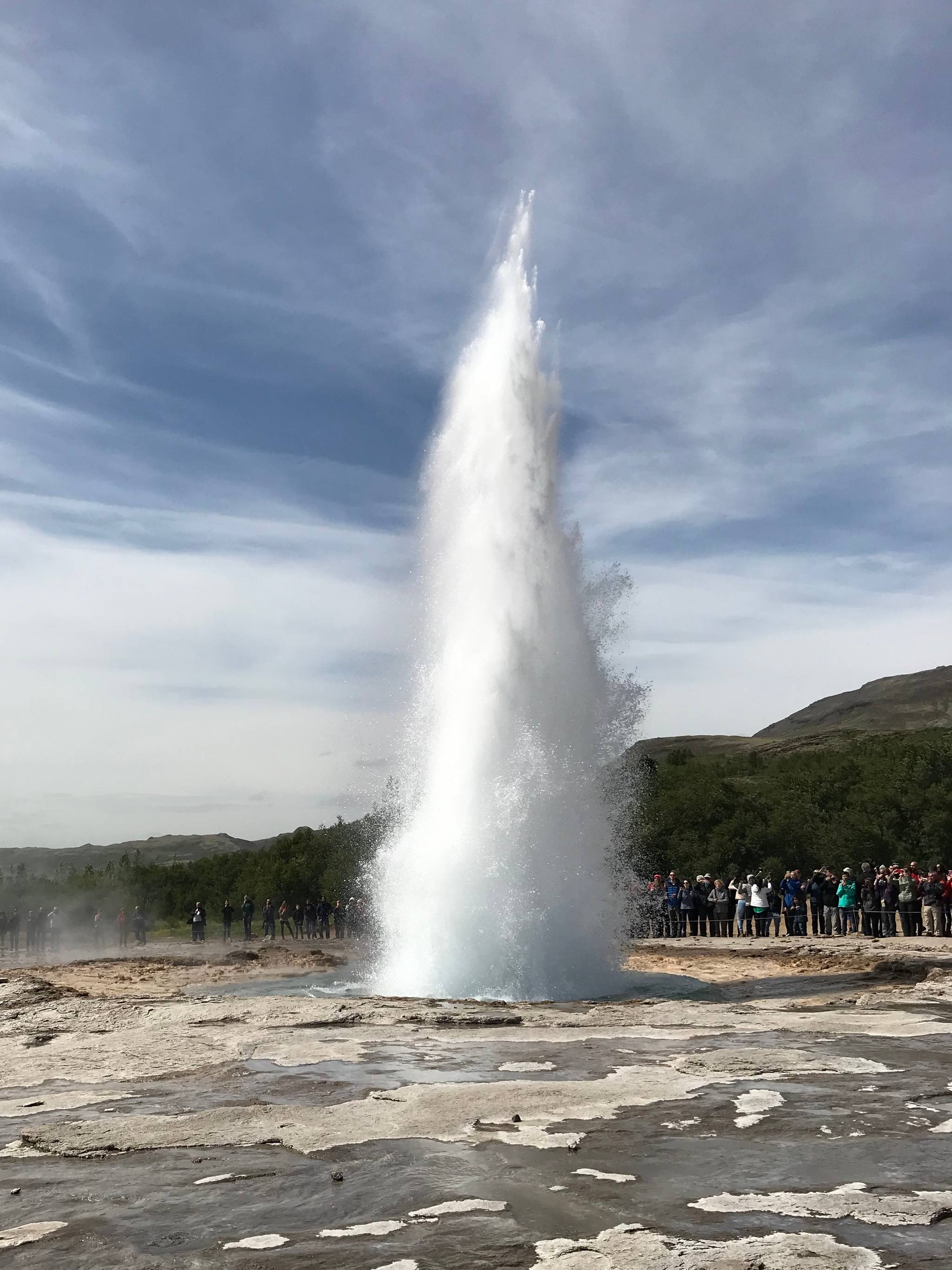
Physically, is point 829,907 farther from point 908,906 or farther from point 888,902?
point 908,906

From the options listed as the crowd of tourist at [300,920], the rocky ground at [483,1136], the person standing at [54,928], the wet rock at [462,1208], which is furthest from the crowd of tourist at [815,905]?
the person standing at [54,928]

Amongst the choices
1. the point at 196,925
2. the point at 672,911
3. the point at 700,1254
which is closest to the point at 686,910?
the point at 672,911

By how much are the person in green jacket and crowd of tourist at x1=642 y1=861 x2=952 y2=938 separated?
0.02 m

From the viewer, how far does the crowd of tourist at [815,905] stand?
1029 inches

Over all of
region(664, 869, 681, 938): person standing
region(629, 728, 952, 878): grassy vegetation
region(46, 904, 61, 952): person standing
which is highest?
region(629, 728, 952, 878): grassy vegetation

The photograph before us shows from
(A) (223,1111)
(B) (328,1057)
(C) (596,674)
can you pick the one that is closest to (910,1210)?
(A) (223,1111)

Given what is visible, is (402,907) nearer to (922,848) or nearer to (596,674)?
(596,674)

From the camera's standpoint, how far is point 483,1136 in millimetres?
7434

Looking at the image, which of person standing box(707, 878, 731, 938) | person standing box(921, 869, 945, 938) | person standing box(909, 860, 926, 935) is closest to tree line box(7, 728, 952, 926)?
person standing box(707, 878, 731, 938)

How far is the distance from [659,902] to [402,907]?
15.8 m

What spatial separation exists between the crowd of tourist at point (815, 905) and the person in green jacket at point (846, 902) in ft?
0.08

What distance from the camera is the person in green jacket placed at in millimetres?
27250

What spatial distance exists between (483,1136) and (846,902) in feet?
72.7

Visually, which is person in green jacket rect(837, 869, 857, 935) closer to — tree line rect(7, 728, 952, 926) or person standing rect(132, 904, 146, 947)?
tree line rect(7, 728, 952, 926)
